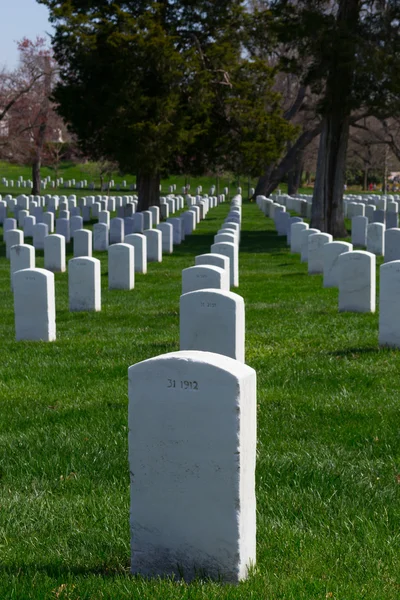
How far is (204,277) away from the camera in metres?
11.1

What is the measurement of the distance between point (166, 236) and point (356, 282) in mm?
12778

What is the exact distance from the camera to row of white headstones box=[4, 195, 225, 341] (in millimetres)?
11672

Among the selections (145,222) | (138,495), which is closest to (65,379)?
(138,495)

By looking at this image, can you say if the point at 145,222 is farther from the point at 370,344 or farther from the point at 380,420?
the point at 380,420

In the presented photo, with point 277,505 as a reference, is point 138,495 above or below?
above

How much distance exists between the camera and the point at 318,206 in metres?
29.5

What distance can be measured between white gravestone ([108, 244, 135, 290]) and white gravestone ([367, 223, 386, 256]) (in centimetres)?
825

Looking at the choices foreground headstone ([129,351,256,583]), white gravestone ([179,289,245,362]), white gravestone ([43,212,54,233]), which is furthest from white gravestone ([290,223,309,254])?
foreground headstone ([129,351,256,583])

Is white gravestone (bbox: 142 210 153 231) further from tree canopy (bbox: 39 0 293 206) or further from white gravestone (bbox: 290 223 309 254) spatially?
white gravestone (bbox: 290 223 309 254)

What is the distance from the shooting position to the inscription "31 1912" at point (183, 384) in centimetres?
438

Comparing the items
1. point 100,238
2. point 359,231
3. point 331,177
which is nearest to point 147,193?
point 331,177

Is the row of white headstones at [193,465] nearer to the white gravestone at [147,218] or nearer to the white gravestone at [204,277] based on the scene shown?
the white gravestone at [204,277]

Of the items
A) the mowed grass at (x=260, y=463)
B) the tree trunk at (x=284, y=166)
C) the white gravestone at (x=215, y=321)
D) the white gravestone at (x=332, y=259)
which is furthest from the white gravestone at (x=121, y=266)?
the tree trunk at (x=284, y=166)

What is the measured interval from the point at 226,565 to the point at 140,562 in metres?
0.46
